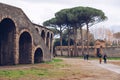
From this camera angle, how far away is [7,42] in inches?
1114

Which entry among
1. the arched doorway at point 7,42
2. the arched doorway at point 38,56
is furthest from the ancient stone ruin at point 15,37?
the arched doorway at point 38,56

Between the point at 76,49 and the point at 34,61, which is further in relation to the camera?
the point at 76,49

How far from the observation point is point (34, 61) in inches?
1336

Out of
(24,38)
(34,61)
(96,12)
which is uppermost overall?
(96,12)

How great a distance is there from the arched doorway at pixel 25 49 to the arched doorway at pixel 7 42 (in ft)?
8.96

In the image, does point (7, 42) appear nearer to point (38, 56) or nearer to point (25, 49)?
point (25, 49)

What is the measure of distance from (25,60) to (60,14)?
106 ft

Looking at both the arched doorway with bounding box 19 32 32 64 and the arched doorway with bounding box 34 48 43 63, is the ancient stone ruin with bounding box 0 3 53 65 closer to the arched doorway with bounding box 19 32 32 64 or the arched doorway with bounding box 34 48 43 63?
the arched doorway with bounding box 19 32 32 64

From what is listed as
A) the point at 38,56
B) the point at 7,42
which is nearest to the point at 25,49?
the point at 7,42

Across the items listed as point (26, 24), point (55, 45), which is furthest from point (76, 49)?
point (26, 24)

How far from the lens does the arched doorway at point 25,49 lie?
30.8m

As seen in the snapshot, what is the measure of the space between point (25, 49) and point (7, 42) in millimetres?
3188

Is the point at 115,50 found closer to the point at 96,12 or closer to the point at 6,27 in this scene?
the point at 96,12

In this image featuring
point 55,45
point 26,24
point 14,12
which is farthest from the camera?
point 55,45
